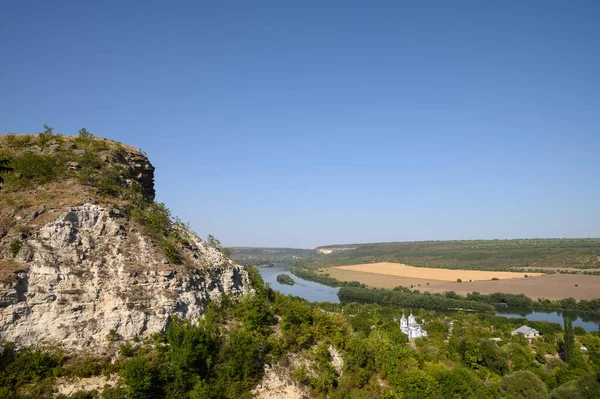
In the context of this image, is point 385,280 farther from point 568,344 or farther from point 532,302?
point 568,344

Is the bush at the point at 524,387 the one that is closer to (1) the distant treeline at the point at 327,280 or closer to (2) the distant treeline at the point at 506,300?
(2) the distant treeline at the point at 506,300

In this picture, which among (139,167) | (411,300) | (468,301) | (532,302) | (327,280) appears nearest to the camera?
(139,167)

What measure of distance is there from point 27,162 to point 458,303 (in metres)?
76.4

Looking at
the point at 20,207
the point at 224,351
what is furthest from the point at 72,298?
the point at 224,351

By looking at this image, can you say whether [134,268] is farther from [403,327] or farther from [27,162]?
[403,327]

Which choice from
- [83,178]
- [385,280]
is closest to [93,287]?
[83,178]

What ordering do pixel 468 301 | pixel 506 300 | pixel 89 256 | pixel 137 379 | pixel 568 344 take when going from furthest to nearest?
pixel 506 300
pixel 468 301
pixel 568 344
pixel 89 256
pixel 137 379

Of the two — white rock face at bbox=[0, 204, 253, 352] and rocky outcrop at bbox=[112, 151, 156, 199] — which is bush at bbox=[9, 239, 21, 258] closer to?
white rock face at bbox=[0, 204, 253, 352]

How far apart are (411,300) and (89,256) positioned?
240 feet

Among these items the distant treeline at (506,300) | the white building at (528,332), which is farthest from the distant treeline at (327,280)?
the white building at (528,332)

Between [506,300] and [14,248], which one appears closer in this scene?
[14,248]

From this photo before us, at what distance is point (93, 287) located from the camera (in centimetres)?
1478

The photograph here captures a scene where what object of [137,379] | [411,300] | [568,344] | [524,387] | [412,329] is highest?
[137,379]

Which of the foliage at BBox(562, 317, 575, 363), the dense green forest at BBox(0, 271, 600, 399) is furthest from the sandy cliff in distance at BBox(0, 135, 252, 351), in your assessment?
the foliage at BBox(562, 317, 575, 363)
